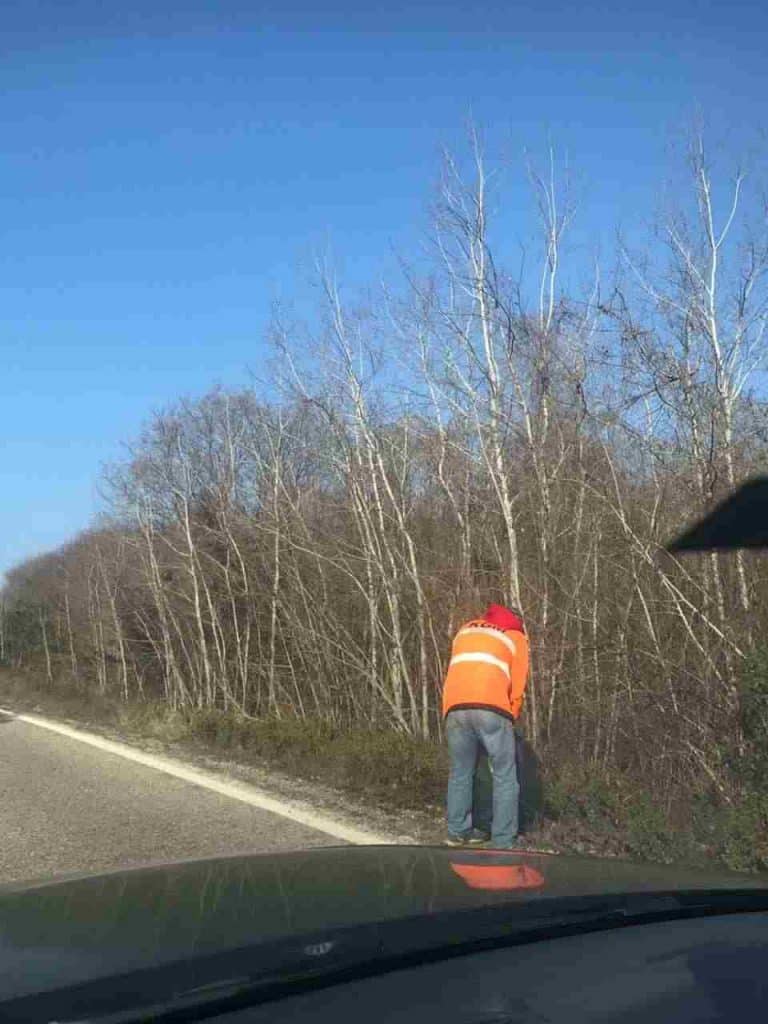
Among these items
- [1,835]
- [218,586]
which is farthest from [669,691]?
[218,586]

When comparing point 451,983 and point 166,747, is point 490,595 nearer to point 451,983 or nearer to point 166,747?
point 166,747

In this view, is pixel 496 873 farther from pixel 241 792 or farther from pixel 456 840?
pixel 241 792

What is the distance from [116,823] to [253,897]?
6122mm

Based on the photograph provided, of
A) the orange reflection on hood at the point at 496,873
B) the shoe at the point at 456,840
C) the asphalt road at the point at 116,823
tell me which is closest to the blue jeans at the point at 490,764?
the shoe at the point at 456,840

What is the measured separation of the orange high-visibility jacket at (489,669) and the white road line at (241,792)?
120cm

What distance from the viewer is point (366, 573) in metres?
14.7

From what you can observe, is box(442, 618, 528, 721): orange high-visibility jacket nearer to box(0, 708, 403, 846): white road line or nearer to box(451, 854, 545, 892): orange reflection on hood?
box(0, 708, 403, 846): white road line

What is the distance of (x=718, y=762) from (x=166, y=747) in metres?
8.16

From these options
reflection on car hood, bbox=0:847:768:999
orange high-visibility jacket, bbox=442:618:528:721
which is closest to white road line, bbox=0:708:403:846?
orange high-visibility jacket, bbox=442:618:528:721

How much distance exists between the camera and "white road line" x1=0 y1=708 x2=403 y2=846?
8.11m

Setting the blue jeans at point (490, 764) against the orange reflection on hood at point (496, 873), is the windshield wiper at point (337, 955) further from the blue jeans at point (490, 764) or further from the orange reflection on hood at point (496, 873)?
the blue jeans at point (490, 764)

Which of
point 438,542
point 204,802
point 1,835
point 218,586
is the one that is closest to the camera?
point 1,835

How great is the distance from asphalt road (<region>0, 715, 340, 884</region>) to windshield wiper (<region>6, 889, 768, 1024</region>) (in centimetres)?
338

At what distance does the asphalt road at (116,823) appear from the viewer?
764 centimetres
